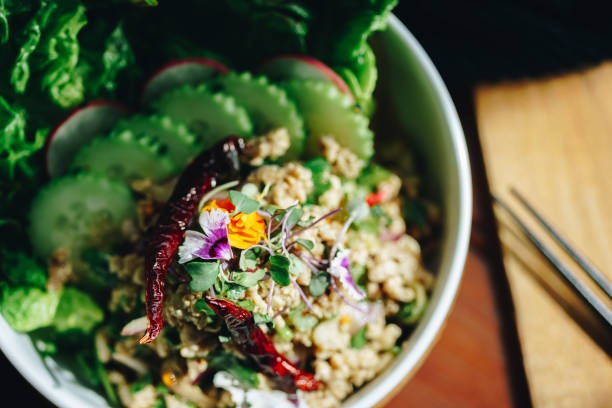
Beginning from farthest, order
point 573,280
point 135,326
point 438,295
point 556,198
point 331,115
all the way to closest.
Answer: point 556,198, point 573,280, point 331,115, point 438,295, point 135,326

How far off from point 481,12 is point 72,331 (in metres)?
2.25

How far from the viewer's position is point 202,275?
1.25 meters

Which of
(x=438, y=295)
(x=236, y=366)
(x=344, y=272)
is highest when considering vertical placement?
(x=344, y=272)

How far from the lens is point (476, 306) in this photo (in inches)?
80.5

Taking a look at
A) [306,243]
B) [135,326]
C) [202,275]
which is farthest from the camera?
[135,326]

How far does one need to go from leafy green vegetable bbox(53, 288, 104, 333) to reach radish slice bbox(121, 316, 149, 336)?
24cm

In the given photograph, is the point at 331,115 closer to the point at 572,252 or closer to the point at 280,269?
the point at 280,269

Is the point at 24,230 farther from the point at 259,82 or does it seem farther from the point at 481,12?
the point at 481,12

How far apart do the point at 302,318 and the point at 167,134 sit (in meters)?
0.78

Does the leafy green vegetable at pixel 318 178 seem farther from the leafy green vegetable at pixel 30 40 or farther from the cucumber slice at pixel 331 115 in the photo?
the leafy green vegetable at pixel 30 40

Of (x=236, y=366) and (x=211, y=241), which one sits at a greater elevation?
(x=211, y=241)

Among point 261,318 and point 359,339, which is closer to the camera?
point 261,318

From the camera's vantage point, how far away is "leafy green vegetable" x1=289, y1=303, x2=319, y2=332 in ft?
4.83

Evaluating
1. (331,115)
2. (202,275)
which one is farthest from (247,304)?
(331,115)
